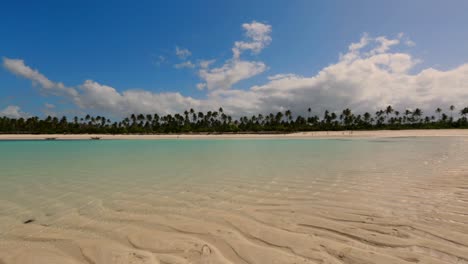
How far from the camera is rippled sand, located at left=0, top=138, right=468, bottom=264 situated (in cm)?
322

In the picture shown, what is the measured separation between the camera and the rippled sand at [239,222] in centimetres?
322

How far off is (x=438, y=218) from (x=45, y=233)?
7.29m

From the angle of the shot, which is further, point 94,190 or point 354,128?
point 354,128

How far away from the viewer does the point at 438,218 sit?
434cm

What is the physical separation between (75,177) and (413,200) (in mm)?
11526

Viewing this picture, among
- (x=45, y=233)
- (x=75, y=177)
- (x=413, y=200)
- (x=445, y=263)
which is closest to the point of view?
(x=445, y=263)

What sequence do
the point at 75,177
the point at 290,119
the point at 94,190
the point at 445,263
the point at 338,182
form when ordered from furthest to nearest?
1. the point at 290,119
2. the point at 75,177
3. the point at 338,182
4. the point at 94,190
5. the point at 445,263

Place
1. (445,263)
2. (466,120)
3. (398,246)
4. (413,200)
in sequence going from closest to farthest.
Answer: (445,263)
(398,246)
(413,200)
(466,120)

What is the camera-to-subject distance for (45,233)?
13.4 ft

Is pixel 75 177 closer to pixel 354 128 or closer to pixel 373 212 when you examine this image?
pixel 373 212

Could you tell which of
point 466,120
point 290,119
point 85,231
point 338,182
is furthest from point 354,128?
point 85,231

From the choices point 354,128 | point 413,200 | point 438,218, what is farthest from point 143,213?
point 354,128

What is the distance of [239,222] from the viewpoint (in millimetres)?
4395

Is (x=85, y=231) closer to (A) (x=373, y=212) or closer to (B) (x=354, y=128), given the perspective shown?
(A) (x=373, y=212)
